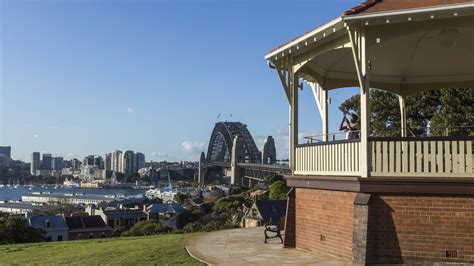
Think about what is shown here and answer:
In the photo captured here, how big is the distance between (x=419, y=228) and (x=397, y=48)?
16.9 feet

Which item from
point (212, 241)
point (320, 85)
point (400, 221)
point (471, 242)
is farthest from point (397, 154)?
point (212, 241)

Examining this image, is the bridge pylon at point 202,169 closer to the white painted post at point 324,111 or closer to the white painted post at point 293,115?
the white painted post at point 324,111

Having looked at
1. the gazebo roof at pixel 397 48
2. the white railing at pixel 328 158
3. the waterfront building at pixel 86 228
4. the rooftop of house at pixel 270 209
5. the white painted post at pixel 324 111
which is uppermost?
the gazebo roof at pixel 397 48

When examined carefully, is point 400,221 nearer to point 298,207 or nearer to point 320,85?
point 298,207

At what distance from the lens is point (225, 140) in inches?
7106

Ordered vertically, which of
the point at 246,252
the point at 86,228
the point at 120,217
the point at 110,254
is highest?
the point at 246,252

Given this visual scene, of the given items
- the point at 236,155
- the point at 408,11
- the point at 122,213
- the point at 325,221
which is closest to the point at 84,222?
the point at 122,213

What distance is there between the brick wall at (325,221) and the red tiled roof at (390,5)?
3.42 meters

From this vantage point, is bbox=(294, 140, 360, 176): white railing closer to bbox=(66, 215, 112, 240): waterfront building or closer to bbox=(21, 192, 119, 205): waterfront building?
bbox=(66, 215, 112, 240): waterfront building

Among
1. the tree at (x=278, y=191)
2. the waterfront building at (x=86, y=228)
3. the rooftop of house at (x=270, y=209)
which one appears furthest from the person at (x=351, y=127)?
the waterfront building at (x=86, y=228)

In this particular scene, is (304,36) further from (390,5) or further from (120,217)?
(120,217)

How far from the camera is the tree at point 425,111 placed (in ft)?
67.4

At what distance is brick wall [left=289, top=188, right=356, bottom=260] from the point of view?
9.95 metres

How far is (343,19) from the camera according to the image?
9.51m
